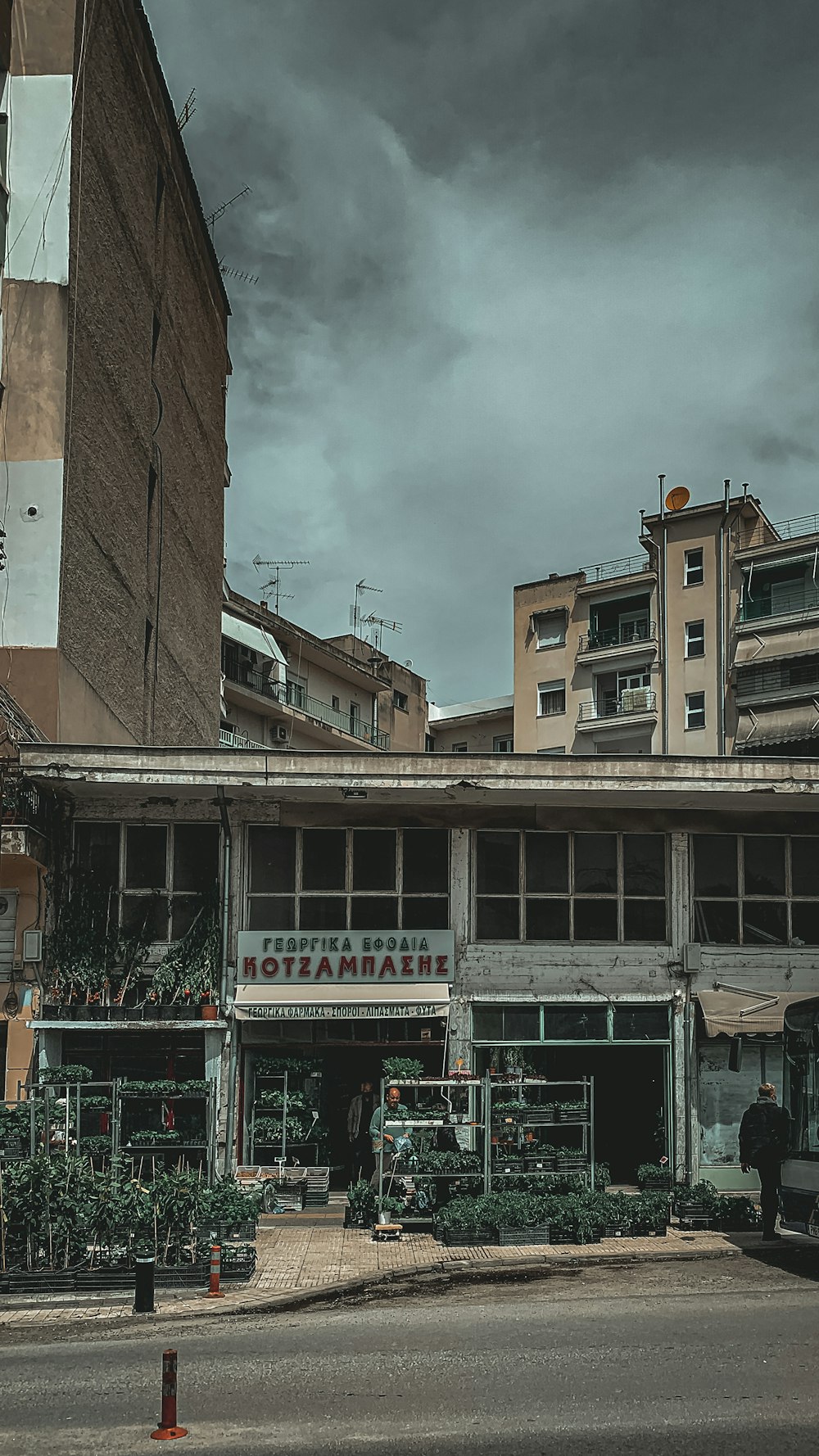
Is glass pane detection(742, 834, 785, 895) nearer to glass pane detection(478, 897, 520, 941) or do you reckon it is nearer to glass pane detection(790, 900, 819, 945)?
glass pane detection(790, 900, 819, 945)

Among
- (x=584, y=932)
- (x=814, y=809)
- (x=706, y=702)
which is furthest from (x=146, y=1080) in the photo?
(x=706, y=702)

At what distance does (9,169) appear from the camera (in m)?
24.8

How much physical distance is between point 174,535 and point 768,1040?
740 inches

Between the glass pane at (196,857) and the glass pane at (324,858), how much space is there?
1376mm

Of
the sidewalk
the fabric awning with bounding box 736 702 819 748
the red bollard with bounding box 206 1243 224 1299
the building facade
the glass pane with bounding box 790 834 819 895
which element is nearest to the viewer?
the sidewalk

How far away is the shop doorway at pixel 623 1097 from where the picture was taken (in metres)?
22.5

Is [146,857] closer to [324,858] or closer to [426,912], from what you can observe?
[324,858]

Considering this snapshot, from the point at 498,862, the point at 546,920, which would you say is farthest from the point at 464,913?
the point at 546,920

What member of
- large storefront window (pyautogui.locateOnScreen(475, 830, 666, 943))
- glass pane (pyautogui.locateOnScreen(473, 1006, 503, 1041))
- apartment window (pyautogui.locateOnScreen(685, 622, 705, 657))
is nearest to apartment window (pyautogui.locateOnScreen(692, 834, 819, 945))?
large storefront window (pyautogui.locateOnScreen(475, 830, 666, 943))

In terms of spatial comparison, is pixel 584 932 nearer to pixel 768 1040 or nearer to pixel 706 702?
pixel 768 1040

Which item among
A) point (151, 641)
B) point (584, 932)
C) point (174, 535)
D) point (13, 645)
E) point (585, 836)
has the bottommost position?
point (584, 932)

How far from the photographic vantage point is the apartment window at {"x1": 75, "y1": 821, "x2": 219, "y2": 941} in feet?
71.8

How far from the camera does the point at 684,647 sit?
60625 mm

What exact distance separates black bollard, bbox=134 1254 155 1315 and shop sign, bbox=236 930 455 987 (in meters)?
8.50
